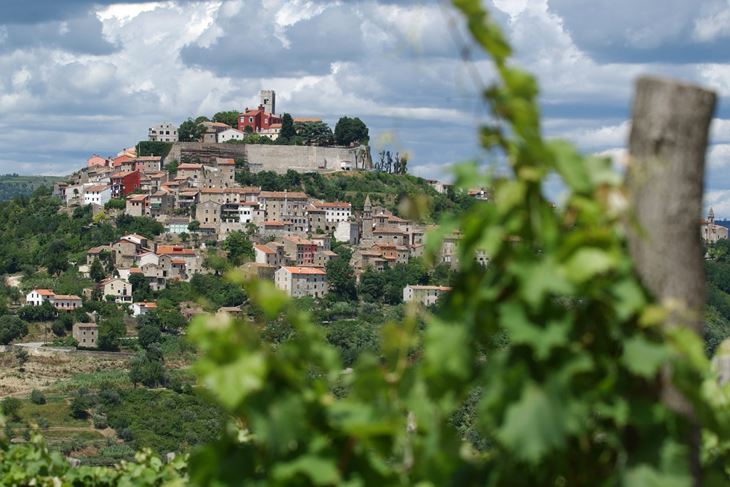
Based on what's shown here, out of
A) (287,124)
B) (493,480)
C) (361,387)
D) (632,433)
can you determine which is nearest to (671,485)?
(632,433)

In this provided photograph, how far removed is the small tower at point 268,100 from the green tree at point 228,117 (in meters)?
2.92

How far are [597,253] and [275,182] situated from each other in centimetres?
8525

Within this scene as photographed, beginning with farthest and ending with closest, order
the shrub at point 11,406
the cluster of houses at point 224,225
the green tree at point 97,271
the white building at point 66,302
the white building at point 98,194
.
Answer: the white building at point 98,194 < the green tree at point 97,271 < the cluster of houses at point 224,225 < the white building at point 66,302 < the shrub at point 11,406

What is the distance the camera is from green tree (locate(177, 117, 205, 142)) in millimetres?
93375

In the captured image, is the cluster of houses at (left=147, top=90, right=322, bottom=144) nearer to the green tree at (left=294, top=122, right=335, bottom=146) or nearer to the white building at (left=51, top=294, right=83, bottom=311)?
the green tree at (left=294, top=122, right=335, bottom=146)

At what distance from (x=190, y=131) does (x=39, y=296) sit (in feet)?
87.0

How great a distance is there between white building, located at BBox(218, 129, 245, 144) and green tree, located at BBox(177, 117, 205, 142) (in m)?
1.61

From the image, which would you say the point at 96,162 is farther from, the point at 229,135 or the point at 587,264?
the point at 587,264

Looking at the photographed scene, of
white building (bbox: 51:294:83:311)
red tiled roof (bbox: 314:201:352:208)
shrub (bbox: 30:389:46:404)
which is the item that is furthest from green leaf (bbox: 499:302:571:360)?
red tiled roof (bbox: 314:201:352:208)

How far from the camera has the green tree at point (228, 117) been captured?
98.9 metres

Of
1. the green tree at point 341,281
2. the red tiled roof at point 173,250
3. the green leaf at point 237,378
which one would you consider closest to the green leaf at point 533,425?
the green leaf at point 237,378

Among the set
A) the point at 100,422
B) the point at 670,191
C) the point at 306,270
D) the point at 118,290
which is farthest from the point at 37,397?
the point at 670,191

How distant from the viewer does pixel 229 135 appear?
9200 cm

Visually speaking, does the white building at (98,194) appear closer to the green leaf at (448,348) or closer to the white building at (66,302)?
the white building at (66,302)
